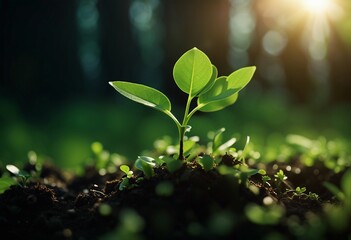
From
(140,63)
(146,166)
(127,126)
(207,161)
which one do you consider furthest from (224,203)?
(140,63)

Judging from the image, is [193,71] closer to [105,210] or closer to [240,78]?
[240,78]

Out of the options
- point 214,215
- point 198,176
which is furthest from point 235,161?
point 214,215

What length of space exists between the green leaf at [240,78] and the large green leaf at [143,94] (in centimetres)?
28

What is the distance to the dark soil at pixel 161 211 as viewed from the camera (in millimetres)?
1450

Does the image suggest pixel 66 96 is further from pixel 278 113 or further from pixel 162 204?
pixel 162 204

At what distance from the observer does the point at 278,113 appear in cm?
910

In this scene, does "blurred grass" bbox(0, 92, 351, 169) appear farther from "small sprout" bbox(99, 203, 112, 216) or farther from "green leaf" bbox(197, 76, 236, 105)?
"small sprout" bbox(99, 203, 112, 216)

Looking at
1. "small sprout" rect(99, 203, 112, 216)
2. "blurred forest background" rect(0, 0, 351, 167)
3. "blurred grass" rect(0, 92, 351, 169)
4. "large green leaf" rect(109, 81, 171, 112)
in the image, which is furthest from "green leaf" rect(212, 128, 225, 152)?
"blurred forest background" rect(0, 0, 351, 167)

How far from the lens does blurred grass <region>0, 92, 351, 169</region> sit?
5641mm

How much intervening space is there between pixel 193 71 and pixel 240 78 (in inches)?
7.9

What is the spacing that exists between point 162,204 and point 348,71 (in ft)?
31.0

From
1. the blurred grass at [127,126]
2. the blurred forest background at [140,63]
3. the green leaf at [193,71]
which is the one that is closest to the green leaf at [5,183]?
the green leaf at [193,71]

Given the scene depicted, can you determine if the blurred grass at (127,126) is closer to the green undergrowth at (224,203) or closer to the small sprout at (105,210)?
the green undergrowth at (224,203)

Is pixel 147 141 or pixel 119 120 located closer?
pixel 147 141
